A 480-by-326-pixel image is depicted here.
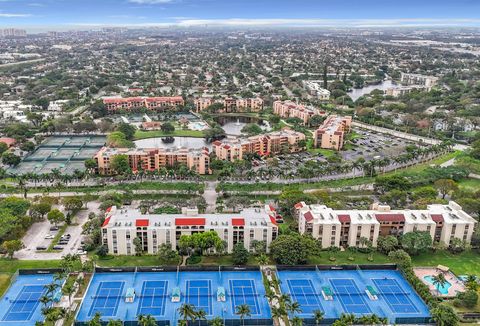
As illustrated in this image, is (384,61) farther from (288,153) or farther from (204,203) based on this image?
(204,203)

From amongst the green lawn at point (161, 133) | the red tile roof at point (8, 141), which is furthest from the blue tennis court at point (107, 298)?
the green lawn at point (161, 133)

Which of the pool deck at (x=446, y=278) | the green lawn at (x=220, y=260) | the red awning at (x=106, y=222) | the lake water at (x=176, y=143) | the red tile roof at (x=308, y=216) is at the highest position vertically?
the red awning at (x=106, y=222)

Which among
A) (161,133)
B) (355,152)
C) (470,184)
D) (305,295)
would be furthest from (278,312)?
(161,133)

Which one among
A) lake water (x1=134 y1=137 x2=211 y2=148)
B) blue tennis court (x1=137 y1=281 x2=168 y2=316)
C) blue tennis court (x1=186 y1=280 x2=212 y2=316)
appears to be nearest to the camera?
blue tennis court (x1=137 y1=281 x2=168 y2=316)

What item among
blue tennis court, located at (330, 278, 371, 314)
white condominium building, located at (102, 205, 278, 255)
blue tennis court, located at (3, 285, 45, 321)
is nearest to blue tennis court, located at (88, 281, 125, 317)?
blue tennis court, located at (3, 285, 45, 321)

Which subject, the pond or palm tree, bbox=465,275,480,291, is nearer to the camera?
palm tree, bbox=465,275,480,291

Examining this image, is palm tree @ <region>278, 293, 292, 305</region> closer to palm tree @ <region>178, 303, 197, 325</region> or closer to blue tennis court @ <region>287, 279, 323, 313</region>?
blue tennis court @ <region>287, 279, 323, 313</region>

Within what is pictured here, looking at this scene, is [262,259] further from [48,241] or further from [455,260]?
[48,241]

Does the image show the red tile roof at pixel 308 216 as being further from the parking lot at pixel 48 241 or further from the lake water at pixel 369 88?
the lake water at pixel 369 88
